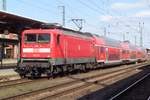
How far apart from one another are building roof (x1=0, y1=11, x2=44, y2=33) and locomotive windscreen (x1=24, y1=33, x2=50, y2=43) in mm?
1636

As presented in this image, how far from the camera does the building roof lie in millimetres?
23748

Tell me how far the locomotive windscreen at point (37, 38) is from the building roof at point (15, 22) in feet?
5.37

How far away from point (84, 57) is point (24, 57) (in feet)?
25.2

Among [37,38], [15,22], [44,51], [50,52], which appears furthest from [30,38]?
Answer: [15,22]

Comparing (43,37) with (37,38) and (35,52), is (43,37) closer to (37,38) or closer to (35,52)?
(37,38)

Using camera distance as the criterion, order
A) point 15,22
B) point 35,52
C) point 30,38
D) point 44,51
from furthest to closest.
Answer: point 15,22 → point 30,38 → point 35,52 → point 44,51

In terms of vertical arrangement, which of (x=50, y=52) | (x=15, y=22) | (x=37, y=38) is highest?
(x=15, y=22)

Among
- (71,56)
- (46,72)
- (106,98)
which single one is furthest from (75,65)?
(106,98)

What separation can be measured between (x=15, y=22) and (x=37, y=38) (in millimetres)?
3473

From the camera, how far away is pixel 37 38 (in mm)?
23281

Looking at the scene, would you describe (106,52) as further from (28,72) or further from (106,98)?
(106,98)

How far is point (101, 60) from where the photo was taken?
35.9 meters

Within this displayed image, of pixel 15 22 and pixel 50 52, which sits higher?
pixel 15 22

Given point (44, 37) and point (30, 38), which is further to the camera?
point (30, 38)
